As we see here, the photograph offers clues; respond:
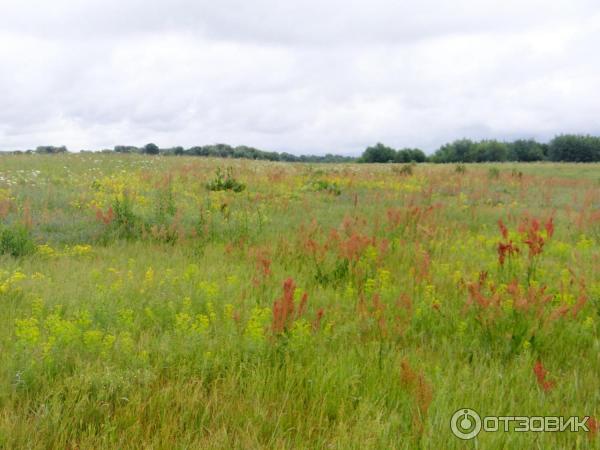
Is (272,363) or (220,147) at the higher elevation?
(220,147)

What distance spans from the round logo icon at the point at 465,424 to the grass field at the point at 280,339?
0.05 metres

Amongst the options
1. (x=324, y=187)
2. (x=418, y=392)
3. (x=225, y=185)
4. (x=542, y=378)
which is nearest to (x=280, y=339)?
(x=418, y=392)

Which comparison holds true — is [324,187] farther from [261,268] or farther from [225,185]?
[261,268]

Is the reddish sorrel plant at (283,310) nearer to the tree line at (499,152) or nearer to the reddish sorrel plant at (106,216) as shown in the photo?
the reddish sorrel plant at (106,216)

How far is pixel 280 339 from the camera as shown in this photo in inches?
132

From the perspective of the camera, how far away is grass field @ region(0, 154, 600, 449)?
254 cm

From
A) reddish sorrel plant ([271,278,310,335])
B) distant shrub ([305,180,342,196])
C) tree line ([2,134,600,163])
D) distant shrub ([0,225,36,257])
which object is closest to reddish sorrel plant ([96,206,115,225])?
distant shrub ([0,225,36,257])

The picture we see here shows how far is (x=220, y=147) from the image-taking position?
47062 millimetres

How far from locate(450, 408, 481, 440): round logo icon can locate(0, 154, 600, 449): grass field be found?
0.16ft

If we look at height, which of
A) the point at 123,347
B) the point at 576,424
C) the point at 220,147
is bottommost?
→ the point at 576,424

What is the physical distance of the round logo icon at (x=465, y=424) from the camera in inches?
99.7

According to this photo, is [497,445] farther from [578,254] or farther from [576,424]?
[578,254]

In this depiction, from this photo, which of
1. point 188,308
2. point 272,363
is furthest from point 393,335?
point 188,308

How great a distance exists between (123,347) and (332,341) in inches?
60.5
